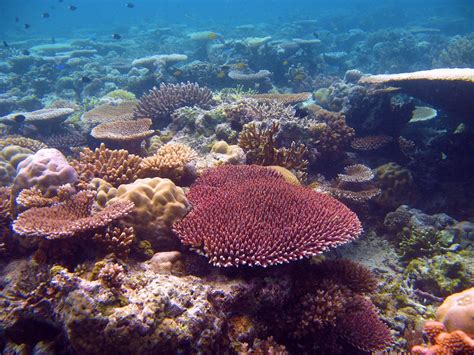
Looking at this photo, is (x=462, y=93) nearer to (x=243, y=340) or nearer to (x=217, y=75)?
(x=243, y=340)

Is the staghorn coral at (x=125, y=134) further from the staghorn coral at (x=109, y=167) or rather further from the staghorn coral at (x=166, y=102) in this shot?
the staghorn coral at (x=109, y=167)

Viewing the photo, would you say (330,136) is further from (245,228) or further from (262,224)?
(245,228)

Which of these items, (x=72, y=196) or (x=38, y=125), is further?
(x=38, y=125)

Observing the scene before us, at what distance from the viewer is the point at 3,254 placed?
3.96 m

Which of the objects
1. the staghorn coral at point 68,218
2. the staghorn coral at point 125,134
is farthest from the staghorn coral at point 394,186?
the staghorn coral at point 68,218

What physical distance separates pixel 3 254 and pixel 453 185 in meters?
8.69

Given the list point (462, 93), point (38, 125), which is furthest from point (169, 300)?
point (38, 125)

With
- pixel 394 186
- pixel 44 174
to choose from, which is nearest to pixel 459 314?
pixel 394 186

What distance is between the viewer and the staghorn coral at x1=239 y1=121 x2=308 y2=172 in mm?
6129

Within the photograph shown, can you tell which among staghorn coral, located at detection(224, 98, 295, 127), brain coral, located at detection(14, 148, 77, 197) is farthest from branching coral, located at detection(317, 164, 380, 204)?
brain coral, located at detection(14, 148, 77, 197)

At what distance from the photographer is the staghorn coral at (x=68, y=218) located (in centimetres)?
328

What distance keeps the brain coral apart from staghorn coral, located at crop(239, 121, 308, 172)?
3.24 meters

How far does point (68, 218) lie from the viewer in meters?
3.70

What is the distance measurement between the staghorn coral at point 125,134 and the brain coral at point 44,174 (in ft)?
6.50
